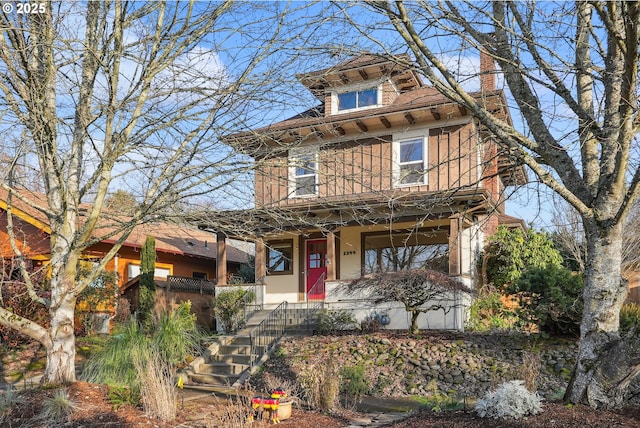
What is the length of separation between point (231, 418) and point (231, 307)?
1020 cm

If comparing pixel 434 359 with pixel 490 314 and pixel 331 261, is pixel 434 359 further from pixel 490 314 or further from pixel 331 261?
pixel 331 261

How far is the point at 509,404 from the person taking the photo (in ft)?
18.2

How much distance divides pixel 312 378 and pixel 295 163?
307 centimetres

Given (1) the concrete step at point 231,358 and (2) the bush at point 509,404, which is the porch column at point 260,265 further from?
(2) the bush at point 509,404

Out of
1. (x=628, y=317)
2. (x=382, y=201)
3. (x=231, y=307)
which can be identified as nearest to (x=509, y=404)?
(x=628, y=317)

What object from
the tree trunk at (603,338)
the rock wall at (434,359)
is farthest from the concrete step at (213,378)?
the tree trunk at (603,338)

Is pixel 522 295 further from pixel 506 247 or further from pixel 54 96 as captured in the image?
pixel 54 96

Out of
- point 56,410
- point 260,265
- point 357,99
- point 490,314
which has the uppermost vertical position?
point 357,99

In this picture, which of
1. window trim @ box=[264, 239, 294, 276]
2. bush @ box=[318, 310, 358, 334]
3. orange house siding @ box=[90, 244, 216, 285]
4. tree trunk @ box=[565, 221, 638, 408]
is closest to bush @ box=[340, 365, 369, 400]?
tree trunk @ box=[565, 221, 638, 408]

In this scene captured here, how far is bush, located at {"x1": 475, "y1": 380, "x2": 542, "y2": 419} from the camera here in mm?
5469

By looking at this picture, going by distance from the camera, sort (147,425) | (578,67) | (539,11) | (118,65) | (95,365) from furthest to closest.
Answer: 1. (95,365)
2. (118,65)
3. (147,425)
4. (539,11)
5. (578,67)

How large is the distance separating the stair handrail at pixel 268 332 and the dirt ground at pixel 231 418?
172 inches

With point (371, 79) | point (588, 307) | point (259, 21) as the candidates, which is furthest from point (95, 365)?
point (371, 79)

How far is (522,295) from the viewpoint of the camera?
38.0 ft
